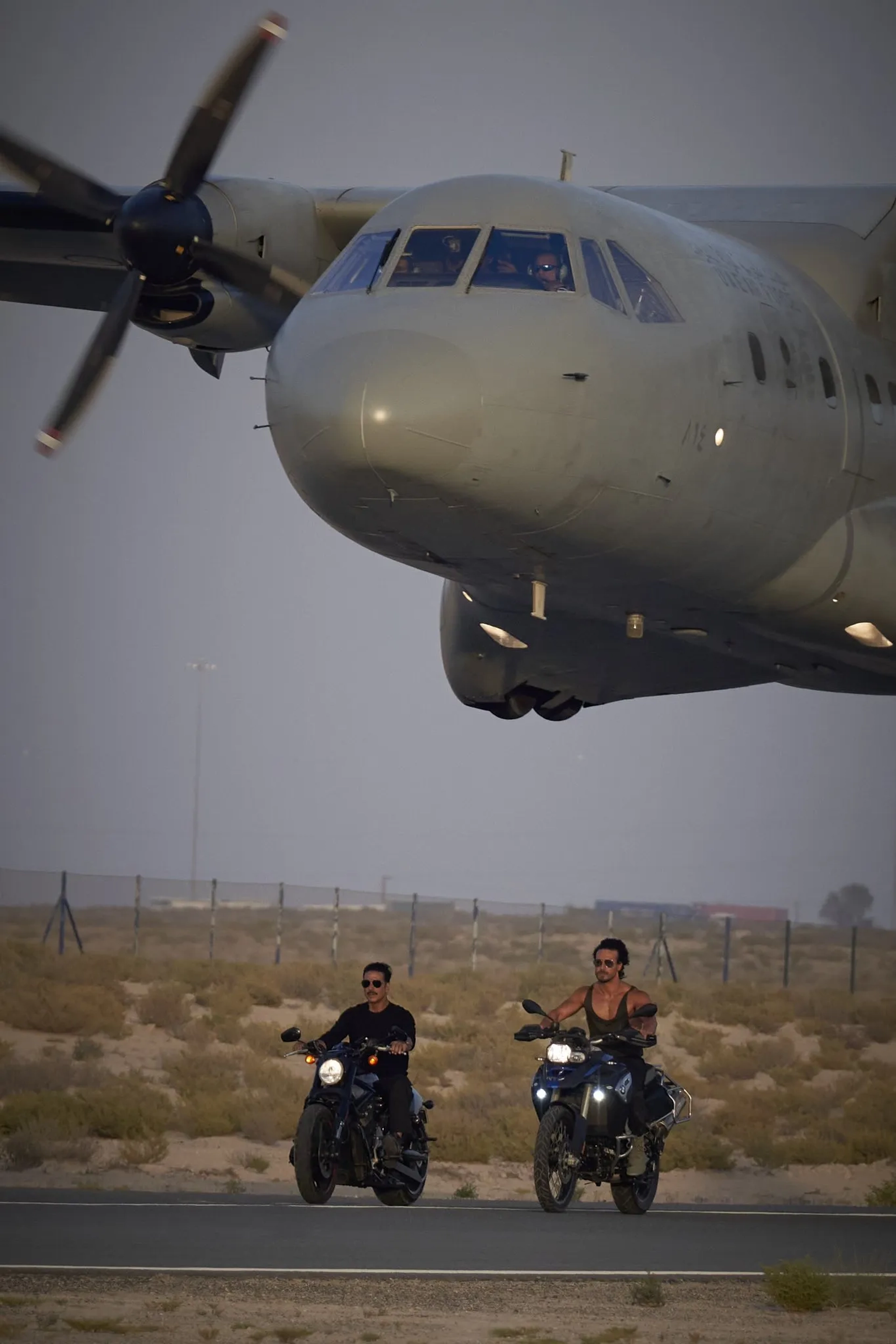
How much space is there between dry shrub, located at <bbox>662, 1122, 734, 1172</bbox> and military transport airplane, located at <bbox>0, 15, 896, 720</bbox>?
571cm

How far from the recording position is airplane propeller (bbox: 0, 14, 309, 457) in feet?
59.6

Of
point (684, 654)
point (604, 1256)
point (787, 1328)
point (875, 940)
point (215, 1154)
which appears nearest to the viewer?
point (787, 1328)

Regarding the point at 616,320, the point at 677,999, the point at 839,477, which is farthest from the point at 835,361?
the point at 677,999

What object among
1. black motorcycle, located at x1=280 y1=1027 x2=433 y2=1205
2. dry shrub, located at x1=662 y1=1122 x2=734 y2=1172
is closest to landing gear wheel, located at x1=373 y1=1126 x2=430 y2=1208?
black motorcycle, located at x1=280 y1=1027 x2=433 y2=1205

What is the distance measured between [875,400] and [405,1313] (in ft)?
29.7

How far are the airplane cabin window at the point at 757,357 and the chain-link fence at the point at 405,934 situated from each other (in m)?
25.0

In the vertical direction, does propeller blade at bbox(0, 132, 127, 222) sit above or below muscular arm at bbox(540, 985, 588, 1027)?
above

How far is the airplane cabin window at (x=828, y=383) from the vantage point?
16125mm

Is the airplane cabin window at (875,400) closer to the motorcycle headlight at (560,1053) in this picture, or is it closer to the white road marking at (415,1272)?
the motorcycle headlight at (560,1053)

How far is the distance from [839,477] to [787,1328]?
297 inches

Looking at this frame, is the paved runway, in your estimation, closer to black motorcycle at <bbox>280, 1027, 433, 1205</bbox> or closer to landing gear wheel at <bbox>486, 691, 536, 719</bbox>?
black motorcycle at <bbox>280, 1027, 433, 1205</bbox>

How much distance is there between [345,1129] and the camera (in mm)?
14102

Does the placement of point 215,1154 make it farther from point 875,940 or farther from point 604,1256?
point 875,940

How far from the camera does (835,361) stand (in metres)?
16.5
